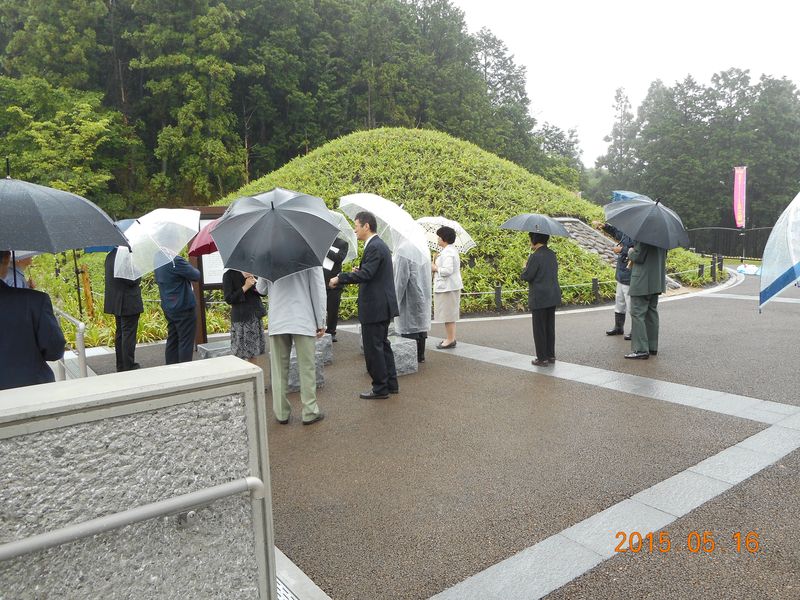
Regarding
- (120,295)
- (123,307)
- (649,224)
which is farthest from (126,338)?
(649,224)

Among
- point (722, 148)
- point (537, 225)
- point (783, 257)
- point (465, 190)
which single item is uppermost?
point (722, 148)

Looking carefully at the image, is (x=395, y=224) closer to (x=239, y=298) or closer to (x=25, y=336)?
(x=239, y=298)

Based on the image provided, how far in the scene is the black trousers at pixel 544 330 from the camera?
7199mm

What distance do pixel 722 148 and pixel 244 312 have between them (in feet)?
143

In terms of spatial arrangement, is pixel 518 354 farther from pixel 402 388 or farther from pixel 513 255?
pixel 513 255

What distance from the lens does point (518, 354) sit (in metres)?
8.04

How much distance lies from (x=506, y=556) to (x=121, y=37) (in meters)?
35.0

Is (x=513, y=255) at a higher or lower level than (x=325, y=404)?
higher

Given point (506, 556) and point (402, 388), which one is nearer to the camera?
point (506, 556)

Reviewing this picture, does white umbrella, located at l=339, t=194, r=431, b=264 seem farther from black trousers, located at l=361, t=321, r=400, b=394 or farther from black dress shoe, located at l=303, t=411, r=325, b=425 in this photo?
black dress shoe, located at l=303, t=411, r=325, b=425

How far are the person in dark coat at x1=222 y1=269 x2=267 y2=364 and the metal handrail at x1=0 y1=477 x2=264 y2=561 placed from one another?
432 cm

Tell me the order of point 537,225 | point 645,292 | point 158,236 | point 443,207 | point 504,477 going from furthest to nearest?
point 443,207 → point 645,292 → point 537,225 → point 158,236 → point 504,477

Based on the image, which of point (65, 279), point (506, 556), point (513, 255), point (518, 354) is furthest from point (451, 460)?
point (65, 279)

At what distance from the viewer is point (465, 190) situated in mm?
17609
